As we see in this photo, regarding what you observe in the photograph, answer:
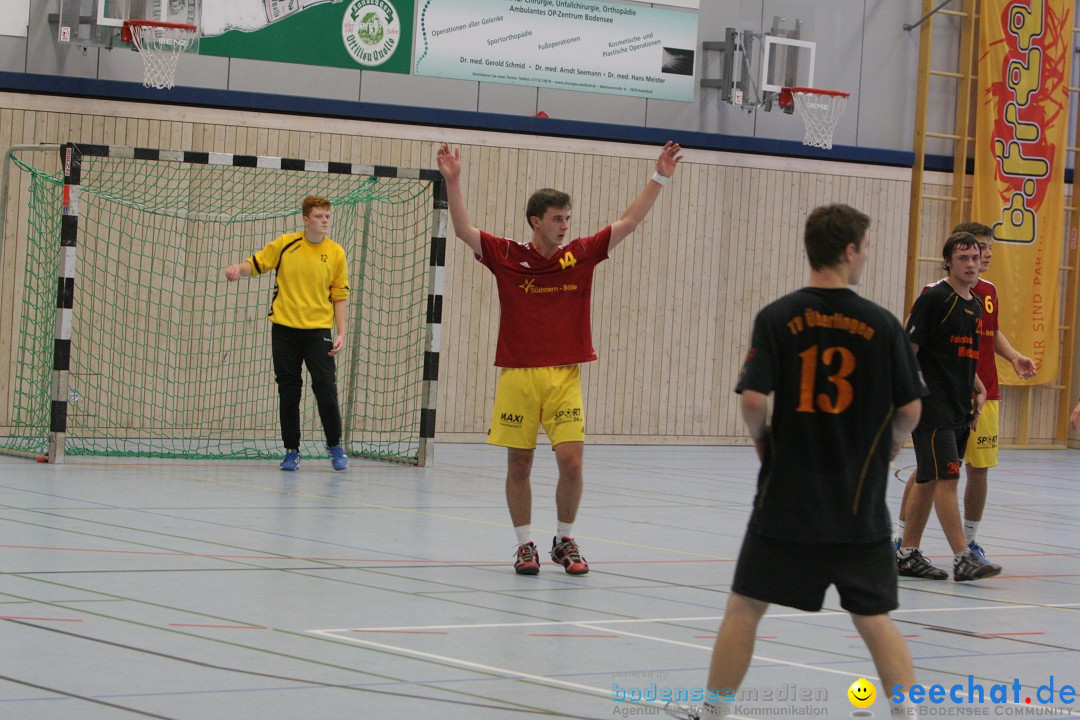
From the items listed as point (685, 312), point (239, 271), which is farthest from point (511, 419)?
point (685, 312)

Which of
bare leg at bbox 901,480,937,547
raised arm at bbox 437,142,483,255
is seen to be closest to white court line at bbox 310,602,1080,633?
bare leg at bbox 901,480,937,547

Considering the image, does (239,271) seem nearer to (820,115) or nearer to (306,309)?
(306,309)

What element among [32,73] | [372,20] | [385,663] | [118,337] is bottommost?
[385,663]

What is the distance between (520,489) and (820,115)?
422 inches

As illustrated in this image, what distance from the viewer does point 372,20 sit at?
15.3 meters

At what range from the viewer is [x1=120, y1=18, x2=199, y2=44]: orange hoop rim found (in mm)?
13492

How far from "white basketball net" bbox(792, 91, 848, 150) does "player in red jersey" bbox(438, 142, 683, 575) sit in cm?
991

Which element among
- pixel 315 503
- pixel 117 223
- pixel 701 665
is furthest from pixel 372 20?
pixel 701 665

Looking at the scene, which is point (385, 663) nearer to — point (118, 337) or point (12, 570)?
point (12, 570)

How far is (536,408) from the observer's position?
7539 mm

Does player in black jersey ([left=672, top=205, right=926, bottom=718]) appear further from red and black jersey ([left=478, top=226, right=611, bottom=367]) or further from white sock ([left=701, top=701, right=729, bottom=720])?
red and black jersey ([left=478, top=226, right=611, bottom=367])

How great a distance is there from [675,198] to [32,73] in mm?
7101

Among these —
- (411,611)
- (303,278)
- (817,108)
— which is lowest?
(411,611)

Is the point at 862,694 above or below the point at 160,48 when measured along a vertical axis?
below
